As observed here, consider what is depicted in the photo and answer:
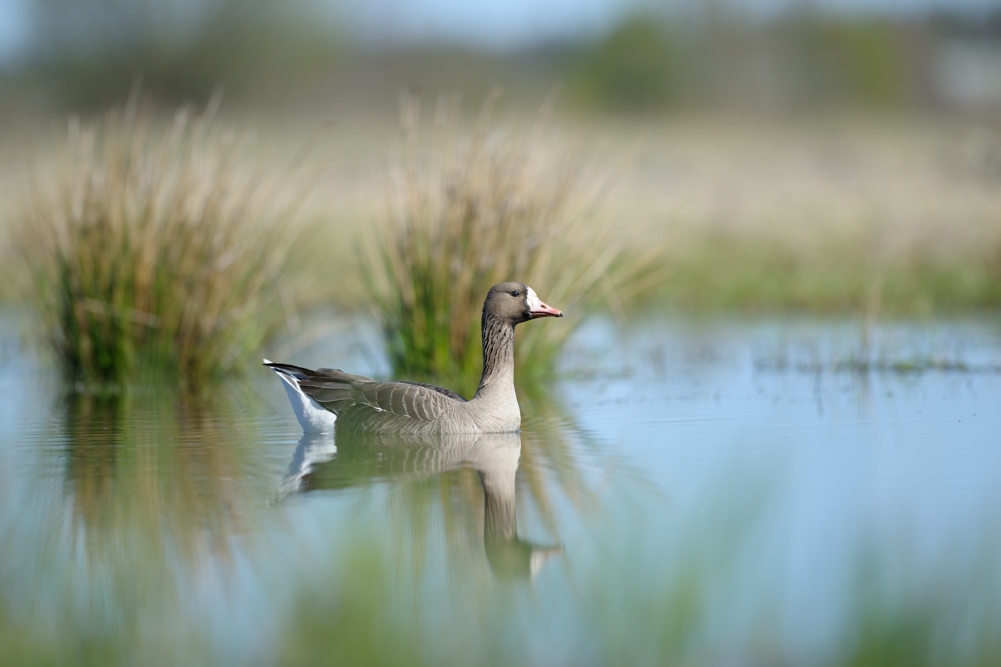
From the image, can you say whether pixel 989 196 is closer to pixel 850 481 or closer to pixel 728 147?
pixel 728 147

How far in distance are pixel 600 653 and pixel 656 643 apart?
0.56 feet

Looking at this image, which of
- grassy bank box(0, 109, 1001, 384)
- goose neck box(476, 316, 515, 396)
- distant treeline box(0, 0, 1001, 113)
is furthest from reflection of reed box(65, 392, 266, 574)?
distant treeline box(0, 0, 1001, 113)

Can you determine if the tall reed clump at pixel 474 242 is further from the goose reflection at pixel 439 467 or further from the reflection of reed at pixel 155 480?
the goose reflection at pixel 439 467

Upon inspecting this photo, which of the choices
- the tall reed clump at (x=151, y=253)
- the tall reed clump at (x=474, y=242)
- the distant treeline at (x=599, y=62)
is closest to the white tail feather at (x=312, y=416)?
the tall reed clump at (x=474, y=242)

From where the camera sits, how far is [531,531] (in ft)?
17.7

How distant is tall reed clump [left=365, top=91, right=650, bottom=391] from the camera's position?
1019 cm

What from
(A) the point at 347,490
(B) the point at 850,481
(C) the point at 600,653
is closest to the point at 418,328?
(A) the point at 347,490

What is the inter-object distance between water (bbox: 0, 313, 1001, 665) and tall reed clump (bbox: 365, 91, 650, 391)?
103 centimetres

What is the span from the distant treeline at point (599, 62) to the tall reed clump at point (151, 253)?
36.4 metres

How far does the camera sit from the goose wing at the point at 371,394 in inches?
308

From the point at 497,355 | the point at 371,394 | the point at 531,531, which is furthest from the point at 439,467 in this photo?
the point at 531,531

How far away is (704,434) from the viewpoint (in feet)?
25.3

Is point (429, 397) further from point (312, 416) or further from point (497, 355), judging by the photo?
point (312, 416)

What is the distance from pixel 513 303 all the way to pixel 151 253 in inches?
137
